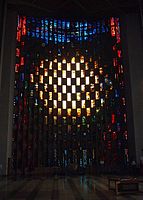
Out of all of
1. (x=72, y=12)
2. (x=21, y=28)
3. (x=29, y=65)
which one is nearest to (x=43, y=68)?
(x=29, y=65)

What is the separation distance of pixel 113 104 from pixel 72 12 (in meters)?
10.9

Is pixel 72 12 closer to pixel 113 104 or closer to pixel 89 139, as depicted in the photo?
pixel 113 104

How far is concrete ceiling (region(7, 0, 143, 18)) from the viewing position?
22.7 metres

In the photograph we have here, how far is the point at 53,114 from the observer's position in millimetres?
27688

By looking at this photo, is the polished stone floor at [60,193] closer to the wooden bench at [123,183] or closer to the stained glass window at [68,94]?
the wooden bench at [123,183]

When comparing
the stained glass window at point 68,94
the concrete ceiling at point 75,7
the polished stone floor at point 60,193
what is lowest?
the polished stone floor at point 60,193

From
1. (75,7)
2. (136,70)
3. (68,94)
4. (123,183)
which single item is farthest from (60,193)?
(68,94)

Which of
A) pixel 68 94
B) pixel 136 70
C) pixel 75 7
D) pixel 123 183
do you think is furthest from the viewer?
pixel 68 94

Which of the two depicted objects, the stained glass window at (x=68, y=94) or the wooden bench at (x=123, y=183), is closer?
the wooden bench at (x=123, y=183)

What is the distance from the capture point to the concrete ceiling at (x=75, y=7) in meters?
22.7

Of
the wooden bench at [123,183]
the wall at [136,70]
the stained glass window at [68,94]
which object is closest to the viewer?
the wooden bench at [123,183]

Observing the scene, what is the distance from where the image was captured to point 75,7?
25047 millimetres

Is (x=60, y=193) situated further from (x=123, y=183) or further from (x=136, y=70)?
(x=136, y=70)

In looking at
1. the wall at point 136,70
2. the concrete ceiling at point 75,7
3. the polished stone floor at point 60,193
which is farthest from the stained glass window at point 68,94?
the polished stone floor at point 60,193
